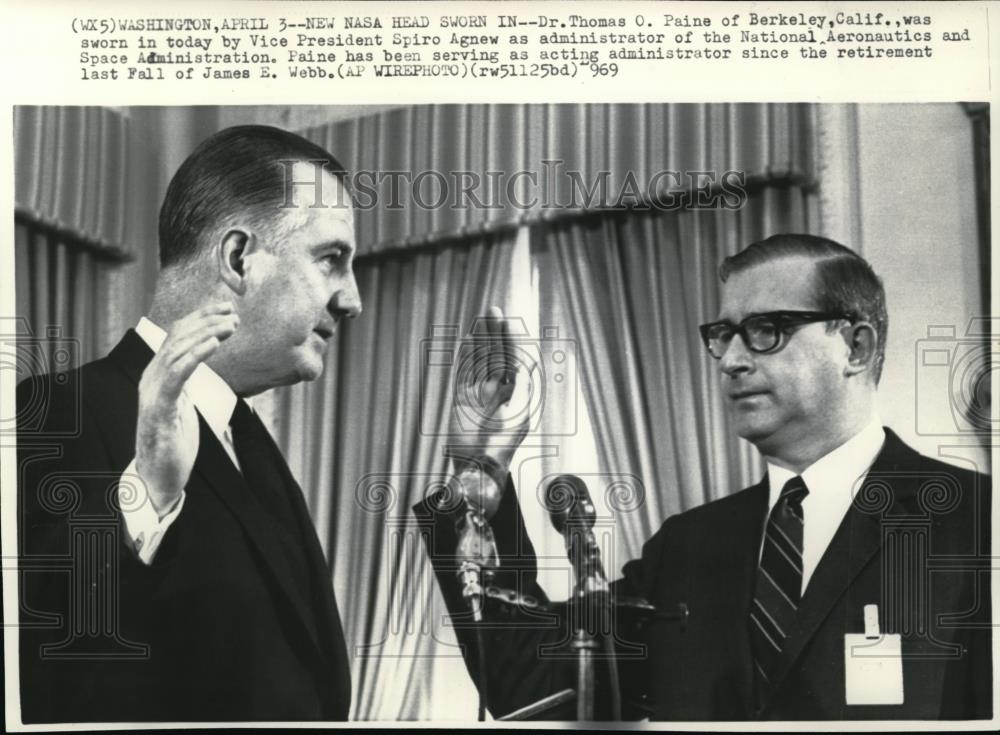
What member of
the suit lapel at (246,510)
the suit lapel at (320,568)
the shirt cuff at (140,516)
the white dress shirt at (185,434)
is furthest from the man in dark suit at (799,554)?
the shirt cuff at (140,516)

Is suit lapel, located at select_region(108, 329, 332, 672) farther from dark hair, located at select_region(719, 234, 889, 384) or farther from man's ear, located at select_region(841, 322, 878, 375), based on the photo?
man's ear, located at select_region(841, 322, 878, 375)

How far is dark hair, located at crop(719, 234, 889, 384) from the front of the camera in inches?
136

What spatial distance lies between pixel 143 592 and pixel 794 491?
6.64 feet

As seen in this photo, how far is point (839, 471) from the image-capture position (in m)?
3.46

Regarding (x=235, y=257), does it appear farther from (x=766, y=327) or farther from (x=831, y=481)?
(x=831, y=481)

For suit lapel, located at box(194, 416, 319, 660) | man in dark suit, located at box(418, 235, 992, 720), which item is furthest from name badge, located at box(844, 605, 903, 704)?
suit lapel, located at box(194, 416, 319, 660)

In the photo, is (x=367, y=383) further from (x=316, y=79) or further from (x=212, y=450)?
(x=316, y=79)

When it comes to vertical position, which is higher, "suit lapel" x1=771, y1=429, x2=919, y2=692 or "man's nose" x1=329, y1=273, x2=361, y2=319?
"man's nose" x1=329, y1=273, x2=361, y2=319

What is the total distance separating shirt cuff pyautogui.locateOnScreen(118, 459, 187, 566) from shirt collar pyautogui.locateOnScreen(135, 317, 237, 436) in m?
0.26

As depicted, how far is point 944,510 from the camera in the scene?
3482mm

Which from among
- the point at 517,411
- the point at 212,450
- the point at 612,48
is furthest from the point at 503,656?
the point at 612,48

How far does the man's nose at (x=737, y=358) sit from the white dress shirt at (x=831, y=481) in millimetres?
309

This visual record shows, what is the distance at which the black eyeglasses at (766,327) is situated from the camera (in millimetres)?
3434

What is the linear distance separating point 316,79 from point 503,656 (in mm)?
1885
